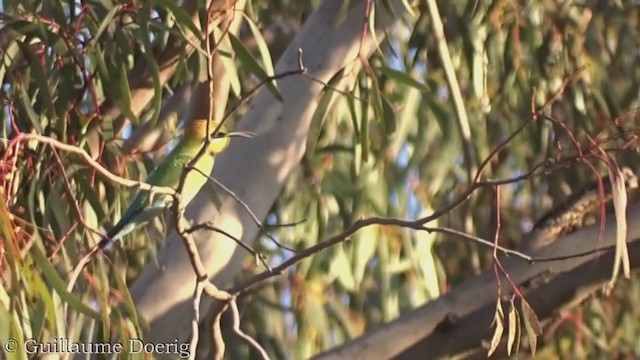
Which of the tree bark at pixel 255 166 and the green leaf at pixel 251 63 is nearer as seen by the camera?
the green leaf at pixel 251 63

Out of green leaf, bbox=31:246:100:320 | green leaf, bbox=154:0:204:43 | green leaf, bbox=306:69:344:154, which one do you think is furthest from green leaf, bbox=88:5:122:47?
green leaf, bbox=31:246:100:320

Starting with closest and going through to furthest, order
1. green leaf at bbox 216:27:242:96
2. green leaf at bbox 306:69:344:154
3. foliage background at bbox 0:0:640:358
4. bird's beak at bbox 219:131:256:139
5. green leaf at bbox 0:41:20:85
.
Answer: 1. bird's beak at bbox 219:131:256:139
2. green leaf at bbox 306:69:344:154
3. green leaf at bbox 216:27:242:96
4. green leaf at bbox 0:41:20:85
5. foliage background at bbox 0:0:640:358

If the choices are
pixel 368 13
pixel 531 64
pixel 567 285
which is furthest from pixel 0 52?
pixel 531 64

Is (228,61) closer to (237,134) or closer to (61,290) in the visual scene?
(237,134)

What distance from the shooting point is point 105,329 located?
5.05ft

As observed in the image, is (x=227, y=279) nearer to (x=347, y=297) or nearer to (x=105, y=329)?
(x=105, y=329)

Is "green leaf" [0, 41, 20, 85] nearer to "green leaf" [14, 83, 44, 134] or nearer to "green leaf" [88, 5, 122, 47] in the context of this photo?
"green leaf" [14, 83, 44, 134]

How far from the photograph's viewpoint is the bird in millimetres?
1715

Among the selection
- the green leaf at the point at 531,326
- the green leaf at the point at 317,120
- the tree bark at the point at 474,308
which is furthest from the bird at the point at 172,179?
the green leaf at the point at 531,326

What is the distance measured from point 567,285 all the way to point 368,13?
0.52 metres

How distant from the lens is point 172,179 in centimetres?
189

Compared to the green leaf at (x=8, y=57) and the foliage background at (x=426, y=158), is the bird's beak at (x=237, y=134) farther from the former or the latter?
the green leaf at (x=8, y=57)

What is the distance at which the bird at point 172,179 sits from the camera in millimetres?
1715

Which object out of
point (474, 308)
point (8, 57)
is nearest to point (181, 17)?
point (8, 57)
